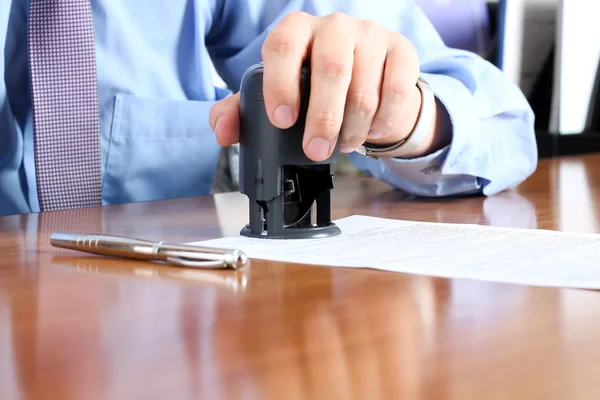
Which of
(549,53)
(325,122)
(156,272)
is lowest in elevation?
(156,272)

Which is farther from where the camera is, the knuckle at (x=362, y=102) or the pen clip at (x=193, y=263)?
the knuckle at (x=362, y=102)

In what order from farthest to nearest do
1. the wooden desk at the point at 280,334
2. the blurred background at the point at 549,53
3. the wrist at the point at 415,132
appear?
the blurred background at the point at 549,53 → the wrist at the point at 415,132 → the wooden desk at the point at 280,334

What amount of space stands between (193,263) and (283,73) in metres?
0.18

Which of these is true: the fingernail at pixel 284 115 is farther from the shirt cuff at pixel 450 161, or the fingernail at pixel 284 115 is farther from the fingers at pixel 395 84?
the shirt cuff at pixel 450 161

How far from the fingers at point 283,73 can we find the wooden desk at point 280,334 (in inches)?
5.3

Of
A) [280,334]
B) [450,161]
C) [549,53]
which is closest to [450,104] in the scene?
[450,161]

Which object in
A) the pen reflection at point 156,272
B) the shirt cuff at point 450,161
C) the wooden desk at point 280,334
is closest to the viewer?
the wooden desk at point 280,334

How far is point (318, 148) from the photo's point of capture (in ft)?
2.04

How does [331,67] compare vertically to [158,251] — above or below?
above

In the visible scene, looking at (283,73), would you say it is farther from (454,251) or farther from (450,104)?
(450,104)

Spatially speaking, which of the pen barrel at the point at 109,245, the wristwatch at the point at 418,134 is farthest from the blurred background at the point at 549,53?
the pen barrel at the point at 109,245

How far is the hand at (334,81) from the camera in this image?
2.00ft

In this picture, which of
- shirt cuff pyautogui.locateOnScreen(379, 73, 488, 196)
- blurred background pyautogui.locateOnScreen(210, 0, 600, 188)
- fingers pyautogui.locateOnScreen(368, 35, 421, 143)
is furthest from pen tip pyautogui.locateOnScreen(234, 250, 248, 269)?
blurred background pyautogui.locateOnScreen(210, 0, 600, 188)

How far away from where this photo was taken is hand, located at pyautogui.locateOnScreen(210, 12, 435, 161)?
610 mm
